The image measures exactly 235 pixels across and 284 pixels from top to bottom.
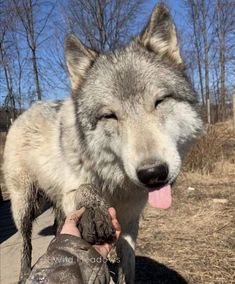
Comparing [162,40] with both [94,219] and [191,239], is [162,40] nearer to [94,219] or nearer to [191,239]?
[94,219]

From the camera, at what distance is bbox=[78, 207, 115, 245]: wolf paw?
214 cm

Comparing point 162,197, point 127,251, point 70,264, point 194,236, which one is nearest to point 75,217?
point 70,264

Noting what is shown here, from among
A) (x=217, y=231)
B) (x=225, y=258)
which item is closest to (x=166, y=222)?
(x=217, y=231)

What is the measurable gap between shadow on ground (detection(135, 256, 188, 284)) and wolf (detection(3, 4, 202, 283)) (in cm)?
61

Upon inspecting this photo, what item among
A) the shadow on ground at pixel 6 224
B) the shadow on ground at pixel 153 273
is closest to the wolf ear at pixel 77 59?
the shadow on ground at pixel 153 273

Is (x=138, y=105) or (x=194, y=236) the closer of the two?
(x=138, y=105)

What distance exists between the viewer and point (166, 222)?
5.80m

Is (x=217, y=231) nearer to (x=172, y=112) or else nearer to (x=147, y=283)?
(x=147, y=283)

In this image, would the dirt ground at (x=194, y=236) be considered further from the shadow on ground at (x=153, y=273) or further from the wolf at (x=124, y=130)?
the wolf at (x=124, y=130)

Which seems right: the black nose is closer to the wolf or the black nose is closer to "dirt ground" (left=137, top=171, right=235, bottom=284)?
the wolf

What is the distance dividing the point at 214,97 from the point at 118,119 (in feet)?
83.8

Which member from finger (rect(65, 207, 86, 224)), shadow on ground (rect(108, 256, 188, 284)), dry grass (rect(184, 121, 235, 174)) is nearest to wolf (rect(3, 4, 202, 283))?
finger (rect(65, 207, 86, 224))

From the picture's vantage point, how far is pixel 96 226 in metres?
2.17

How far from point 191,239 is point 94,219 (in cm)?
302
